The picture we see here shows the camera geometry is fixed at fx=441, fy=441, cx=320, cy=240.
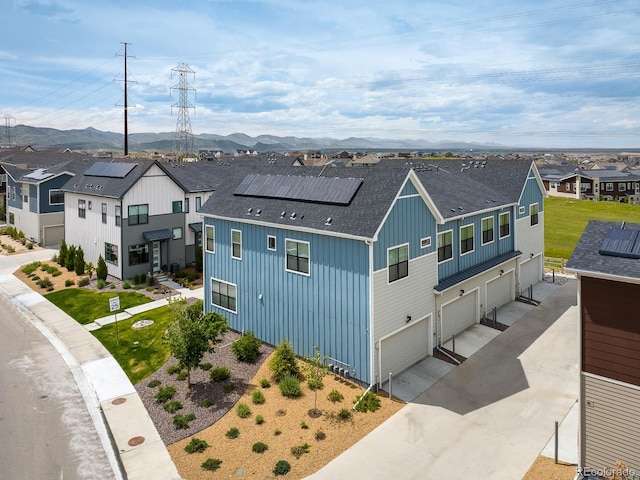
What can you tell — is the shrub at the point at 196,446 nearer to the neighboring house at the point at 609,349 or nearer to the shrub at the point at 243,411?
the shrub at the point at 243,411

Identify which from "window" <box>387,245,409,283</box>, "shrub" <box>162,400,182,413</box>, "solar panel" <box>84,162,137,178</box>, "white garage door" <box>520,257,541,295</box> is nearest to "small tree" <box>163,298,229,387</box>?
"shrub" <box>162,400,182,413</box>

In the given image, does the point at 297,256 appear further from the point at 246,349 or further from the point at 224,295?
the point at 224,295

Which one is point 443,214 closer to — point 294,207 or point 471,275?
point 471,275

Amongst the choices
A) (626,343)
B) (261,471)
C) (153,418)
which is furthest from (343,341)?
(626,343)

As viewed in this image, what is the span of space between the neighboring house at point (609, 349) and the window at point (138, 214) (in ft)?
90.1

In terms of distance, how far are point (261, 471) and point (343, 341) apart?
19.4 ft

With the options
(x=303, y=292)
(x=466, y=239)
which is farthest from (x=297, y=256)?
(x=466, y=239)

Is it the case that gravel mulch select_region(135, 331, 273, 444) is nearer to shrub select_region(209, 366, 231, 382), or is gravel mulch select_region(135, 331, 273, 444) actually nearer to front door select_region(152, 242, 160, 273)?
shrub select_region(209, 366, 231, 382)

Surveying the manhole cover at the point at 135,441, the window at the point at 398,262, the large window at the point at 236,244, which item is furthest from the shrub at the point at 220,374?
the window at the point at 398,262

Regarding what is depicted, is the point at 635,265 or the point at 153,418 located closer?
the point at 635,265

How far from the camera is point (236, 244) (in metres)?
20.9

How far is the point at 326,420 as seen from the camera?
1441 cm

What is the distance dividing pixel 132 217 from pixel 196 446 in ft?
70.0

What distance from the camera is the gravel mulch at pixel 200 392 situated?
14.4m
